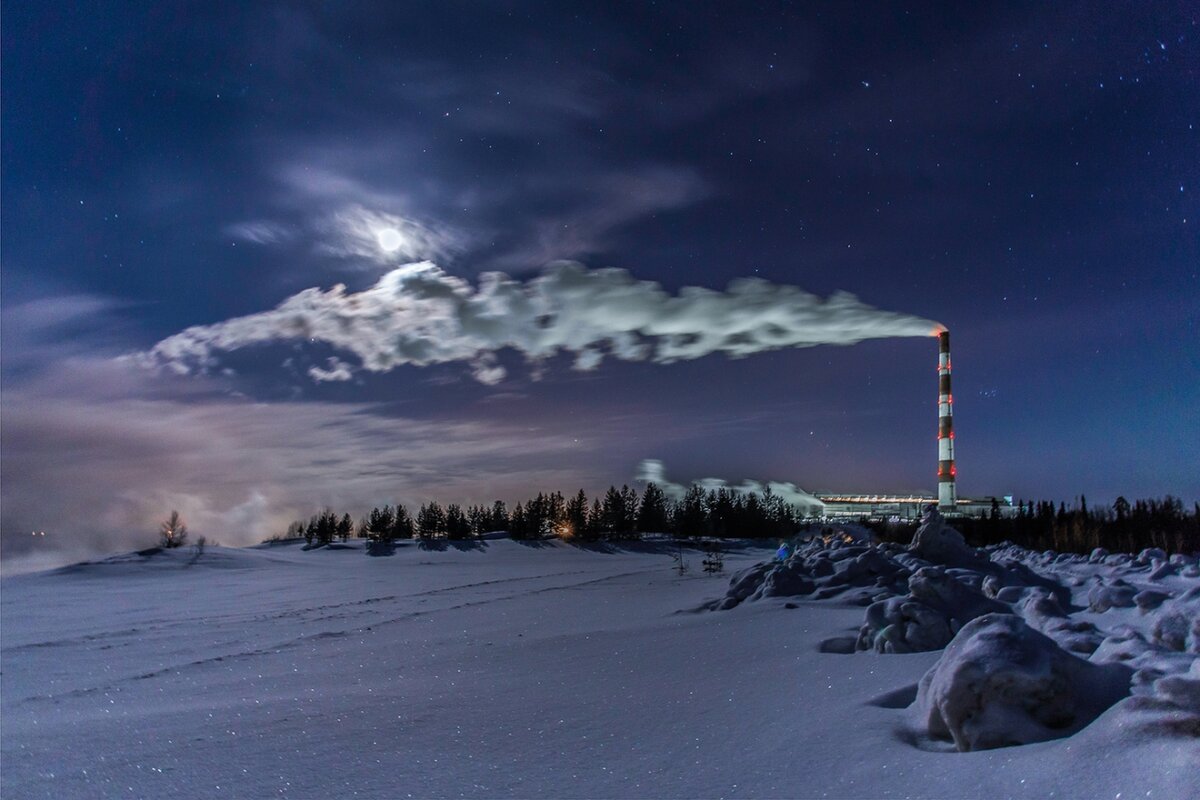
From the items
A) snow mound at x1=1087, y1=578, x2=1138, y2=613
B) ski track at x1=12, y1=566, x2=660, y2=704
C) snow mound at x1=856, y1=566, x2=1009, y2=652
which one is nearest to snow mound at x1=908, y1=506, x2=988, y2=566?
snow mound at x1=1087, y1=578, x2=1138, y2=613

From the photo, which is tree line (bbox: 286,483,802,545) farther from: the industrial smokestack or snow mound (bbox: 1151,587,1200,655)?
snow mound (bbox: 1151,587,1200,655)

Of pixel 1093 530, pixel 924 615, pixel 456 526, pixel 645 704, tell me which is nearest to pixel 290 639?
pixel 645 704

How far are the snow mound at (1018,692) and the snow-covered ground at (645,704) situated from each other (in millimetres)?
10

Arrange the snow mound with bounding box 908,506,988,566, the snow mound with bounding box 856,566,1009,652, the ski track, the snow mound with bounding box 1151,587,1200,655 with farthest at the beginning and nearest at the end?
1. the snow mound with bounding box 908,506,988,566
2. the ski track
3. the snow mound with bounding box 856,566,1009,652
4. the snow mound with bounding box 1151,587,1200,655

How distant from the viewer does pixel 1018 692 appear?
2846 millimetres

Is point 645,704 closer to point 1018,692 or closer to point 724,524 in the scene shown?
point 1018,692

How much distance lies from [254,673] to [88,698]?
1.24 meters

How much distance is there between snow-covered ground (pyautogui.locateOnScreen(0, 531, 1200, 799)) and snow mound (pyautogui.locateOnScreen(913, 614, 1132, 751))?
10 millimetres

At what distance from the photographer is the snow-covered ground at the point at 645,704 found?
9.11 ft

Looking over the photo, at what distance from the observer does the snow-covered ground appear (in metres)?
2.78

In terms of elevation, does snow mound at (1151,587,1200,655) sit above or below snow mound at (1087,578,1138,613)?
above

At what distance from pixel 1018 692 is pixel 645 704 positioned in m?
2.19

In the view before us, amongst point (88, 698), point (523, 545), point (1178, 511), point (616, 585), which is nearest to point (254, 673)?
point (88, 698)

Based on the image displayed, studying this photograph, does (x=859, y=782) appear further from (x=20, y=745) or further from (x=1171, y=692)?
(x=20, y=745)
